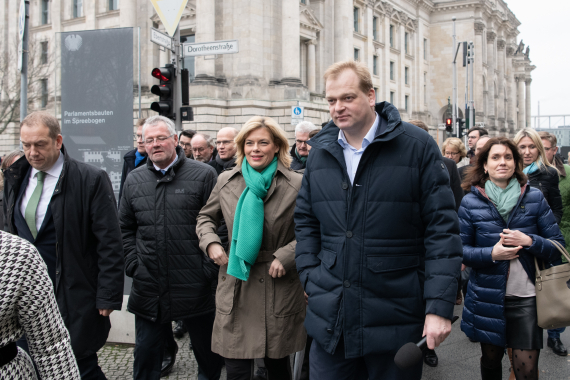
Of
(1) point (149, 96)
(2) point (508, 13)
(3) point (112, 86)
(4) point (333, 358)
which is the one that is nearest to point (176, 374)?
(4) point (333, 358)

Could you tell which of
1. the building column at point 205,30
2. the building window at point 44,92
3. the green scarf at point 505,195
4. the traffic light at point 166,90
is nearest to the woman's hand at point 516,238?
the green scarf at point 505,195

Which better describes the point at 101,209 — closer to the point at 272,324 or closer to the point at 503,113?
the point at 272,324

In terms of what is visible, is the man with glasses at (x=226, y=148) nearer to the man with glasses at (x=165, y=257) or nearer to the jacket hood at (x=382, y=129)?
the man with glasses at (x=165, y=257)

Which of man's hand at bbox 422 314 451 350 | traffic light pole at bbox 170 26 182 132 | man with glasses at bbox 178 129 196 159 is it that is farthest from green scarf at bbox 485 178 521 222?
traffic light pole at bbox 170 26 182 132

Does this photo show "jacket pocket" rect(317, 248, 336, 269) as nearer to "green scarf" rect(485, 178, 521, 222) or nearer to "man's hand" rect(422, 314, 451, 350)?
"man's hand" rect(422, 314, 451, 350)

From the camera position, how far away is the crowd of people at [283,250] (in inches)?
109

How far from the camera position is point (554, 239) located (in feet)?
13.0

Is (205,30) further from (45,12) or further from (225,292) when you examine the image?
(225,292)

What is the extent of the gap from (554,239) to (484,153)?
819 mm

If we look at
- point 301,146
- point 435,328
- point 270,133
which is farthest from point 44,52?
point 435,328

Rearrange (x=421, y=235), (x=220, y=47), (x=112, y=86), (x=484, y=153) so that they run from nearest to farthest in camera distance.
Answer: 1. (x=421, y=235)
2. (x=484, y=153)
3. (x=112, y=86)
4. (x=220, y=47)

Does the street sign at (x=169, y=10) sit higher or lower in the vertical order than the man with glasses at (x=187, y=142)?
higher

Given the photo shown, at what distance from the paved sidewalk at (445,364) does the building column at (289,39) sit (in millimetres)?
28306

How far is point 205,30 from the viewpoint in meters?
31.3
